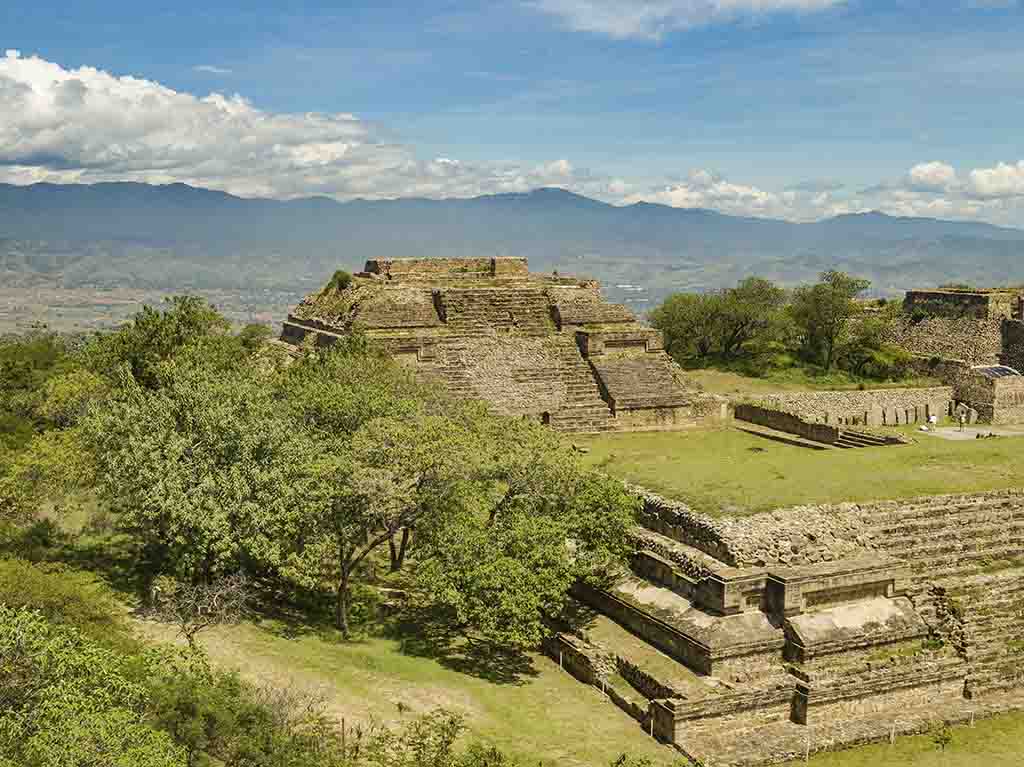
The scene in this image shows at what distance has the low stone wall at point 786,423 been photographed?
91.7 ft

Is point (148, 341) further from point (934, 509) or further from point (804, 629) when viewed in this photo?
point (934, 509)

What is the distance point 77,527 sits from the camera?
2086cm

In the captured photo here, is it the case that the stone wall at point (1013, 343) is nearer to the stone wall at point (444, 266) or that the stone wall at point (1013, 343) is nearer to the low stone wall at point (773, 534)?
the stone wall at point (444, 266)

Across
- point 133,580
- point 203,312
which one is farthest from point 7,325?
point 133,580

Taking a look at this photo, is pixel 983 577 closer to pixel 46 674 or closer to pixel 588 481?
pixel 588 481

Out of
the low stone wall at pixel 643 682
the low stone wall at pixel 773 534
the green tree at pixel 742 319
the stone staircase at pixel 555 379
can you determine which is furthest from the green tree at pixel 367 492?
the green tree at pixel 742 319

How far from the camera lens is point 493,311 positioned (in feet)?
104

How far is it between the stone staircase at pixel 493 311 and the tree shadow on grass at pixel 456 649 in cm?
1390

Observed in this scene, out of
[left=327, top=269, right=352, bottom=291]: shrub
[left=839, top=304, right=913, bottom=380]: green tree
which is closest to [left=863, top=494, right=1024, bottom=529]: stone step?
[left=839, top=304, right=913, bottom=380]: green tree

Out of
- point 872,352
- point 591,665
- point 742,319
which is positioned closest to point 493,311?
point 742,319

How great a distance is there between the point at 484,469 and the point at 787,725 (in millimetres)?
6113

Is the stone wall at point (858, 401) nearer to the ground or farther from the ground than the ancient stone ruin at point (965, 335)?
nearer to the ground

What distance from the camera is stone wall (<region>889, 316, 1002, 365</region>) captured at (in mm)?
39469

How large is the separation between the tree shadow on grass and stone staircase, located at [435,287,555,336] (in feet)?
45.6
